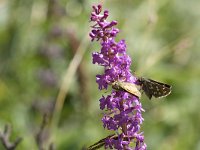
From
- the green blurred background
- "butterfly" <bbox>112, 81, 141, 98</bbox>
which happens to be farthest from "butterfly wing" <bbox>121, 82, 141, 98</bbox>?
the green blurred background

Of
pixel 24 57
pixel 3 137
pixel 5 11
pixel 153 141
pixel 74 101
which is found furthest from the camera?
pixel 5 11

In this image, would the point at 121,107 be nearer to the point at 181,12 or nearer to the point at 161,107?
the point at 161,107

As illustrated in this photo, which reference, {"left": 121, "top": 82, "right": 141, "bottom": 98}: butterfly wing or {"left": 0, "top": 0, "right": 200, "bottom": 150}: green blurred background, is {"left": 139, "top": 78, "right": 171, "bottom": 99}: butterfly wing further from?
{"left": 0, "top": 0, "right": 200, "bottom": 150}: green blurred background

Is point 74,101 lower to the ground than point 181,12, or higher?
lower

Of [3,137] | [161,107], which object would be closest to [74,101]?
[161,107]

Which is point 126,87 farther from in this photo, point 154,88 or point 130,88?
point 154,88

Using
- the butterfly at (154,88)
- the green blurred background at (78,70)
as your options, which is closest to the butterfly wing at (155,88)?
the butterfly at (154,88)

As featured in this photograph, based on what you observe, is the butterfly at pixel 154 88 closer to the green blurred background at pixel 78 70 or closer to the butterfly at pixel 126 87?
the butterfly at pixel 126 87
